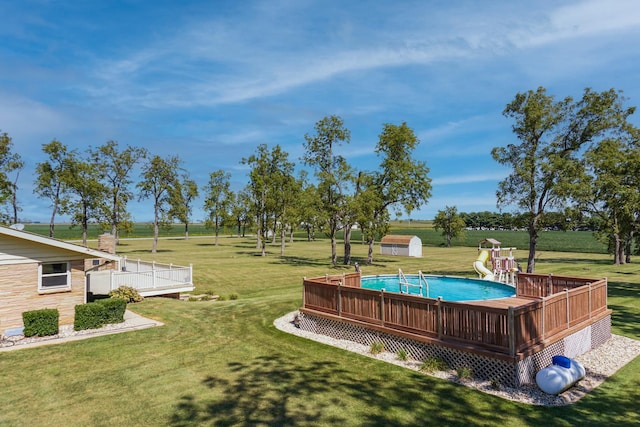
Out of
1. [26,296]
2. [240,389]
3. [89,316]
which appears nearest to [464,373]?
[240,389]

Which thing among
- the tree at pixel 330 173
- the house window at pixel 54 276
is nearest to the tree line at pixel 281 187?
the tree at pixel 330 173

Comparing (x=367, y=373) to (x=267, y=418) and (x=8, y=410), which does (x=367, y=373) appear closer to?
(x=267, y=418)

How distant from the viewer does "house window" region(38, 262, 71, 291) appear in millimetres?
14992

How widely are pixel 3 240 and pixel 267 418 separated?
12.3 m

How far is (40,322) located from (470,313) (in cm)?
1397

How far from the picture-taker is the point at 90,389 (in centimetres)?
946

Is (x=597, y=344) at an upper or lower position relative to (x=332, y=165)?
lower

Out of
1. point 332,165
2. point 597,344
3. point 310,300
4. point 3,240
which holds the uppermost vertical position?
point 332,165

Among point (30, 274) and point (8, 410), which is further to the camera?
point (30, 274)

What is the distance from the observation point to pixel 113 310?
15281 millimetres

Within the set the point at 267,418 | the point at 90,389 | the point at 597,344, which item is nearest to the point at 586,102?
the point at 597,344

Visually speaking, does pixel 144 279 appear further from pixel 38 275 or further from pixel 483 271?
pixel 483 271

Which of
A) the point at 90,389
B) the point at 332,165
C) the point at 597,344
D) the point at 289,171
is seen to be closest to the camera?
the point at 90,389

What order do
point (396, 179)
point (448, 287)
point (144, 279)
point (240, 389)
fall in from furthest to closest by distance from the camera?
point (396, 179) → point (448, 287) → point (144, 279) → point (240, 389)
